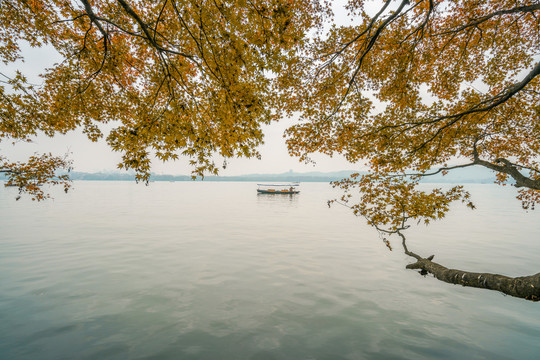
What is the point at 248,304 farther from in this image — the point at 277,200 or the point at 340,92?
the point at 277,200

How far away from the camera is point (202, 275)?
11.3 m

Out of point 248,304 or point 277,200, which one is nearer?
point 248,304

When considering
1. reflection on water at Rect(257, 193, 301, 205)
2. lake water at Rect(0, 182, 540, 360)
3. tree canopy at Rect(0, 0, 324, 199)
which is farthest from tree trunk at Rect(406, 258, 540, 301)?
reflection on water at Rect(257, 193, 301, 205)

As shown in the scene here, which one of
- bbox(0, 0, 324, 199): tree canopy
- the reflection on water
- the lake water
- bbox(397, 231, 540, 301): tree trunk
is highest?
bbox(0, 0, 324, 199): tree canopy

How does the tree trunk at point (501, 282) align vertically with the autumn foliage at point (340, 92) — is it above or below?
below

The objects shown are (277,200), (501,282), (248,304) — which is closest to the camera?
(501,282)

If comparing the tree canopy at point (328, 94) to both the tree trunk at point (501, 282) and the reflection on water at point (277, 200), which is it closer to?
the tree trunk at point (501, 282)

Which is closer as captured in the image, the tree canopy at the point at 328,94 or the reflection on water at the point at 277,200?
the tree canopy at the point at 328,94

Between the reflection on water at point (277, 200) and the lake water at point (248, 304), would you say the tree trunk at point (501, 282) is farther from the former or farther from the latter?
the reflection on water at point (277, 200)

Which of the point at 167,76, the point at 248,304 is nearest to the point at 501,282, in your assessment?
the point at 248,304

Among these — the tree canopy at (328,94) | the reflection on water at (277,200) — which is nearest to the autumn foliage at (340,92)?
the tree canopy at (328,94)

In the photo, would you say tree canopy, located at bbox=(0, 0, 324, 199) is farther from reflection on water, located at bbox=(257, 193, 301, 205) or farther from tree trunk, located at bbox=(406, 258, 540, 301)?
reflection on water, located at bbox=(257, 193, 301, 205)

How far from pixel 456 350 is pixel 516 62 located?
11495 mm

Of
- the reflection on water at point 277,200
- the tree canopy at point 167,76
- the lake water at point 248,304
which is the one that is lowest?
the lake water at point 248,304
